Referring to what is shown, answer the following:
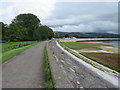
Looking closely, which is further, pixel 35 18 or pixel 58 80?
pixel 35 18

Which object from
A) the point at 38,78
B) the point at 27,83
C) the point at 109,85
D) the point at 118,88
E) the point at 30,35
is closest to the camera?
the point at 118,88

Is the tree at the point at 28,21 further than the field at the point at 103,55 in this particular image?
A: Yes

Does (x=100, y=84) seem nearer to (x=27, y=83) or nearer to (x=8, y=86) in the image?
(x=27, y=83)

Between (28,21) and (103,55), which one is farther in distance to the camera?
(28,21)

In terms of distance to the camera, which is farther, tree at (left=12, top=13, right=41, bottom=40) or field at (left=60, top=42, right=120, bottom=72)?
tree at (left=12, top=13, right=41, bottom=40)

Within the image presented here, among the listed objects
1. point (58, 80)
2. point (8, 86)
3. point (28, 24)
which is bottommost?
point (8, 86)

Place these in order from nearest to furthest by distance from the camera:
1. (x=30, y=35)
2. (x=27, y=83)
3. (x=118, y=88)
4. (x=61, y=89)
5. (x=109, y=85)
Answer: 1. (x=61, y=89)
2. (x=118, y=88)
3. (x=109, y=85)
4. (x=27, y=83)
5. (x=30, y=35)

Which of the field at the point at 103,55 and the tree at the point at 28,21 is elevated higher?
the tree at the point at 28,21

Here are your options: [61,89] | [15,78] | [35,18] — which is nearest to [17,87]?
[15,78]

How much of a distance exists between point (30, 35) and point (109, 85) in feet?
182

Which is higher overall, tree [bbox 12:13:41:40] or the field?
tree [bbox 12:13:41:40]

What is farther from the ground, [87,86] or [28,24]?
[28,24]

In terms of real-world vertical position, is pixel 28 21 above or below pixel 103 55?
above

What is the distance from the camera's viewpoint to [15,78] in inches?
201
